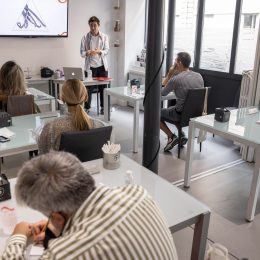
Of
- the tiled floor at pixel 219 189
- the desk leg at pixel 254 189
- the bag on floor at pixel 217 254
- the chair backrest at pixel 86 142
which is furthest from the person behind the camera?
the desk leg at pixel 254 189

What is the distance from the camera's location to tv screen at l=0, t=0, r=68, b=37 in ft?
16.2

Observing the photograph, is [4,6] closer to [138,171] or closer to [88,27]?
[88,27]

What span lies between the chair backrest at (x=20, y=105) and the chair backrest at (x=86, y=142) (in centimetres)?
128

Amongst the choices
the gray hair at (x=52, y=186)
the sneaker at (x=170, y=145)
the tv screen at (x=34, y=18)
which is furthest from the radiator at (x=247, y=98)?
the tv screen at (x=34, y=18)

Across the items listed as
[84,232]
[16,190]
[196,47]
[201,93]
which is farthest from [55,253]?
[196,47]

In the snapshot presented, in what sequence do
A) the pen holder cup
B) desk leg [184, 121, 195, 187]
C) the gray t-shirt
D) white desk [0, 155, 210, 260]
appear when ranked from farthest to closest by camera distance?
the gray t-shirt < desk leg [184, 121, 195, 187] < the pen holder cup < white desk [0, 155, 210, 260]

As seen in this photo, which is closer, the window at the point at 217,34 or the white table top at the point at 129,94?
the white table top at the point at 129,94

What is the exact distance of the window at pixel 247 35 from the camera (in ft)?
14.4

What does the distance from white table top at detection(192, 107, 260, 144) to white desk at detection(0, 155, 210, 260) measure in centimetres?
108

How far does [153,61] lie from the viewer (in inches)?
76.8

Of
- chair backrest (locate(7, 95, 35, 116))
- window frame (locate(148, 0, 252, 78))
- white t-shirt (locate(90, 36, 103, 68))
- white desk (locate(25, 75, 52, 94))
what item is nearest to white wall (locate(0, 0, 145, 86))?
white desk (locate(25, 75, 52, 94))

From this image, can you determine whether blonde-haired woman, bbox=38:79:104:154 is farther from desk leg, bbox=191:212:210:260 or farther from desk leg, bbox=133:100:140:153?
desk leg, bbox=133:100:140:153

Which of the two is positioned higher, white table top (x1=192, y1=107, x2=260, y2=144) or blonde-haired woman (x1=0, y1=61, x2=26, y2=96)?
blonde-haired woman (x1=0, y1=61, x2=26, y2=96)

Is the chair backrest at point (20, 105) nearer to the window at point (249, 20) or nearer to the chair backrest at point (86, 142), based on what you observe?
the chair backrest at point (86, 142)
